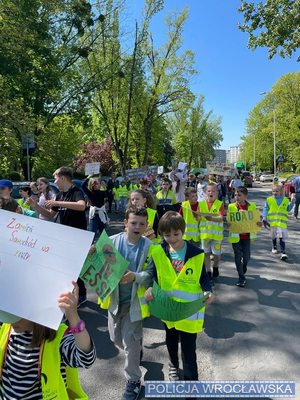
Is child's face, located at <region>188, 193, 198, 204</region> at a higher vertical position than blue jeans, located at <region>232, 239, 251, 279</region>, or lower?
higher

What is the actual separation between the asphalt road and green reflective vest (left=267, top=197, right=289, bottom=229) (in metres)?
1.60

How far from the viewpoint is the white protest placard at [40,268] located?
176cm

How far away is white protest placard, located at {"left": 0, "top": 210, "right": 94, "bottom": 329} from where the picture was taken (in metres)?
1.76

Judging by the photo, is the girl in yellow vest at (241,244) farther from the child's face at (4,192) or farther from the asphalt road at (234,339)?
the child's face at (4,192)

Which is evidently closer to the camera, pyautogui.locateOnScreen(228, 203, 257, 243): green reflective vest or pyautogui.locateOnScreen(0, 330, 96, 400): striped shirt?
pyautogui.locateOnScreen(0, 330, 96, 400): striped shirt

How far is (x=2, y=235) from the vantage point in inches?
78.1

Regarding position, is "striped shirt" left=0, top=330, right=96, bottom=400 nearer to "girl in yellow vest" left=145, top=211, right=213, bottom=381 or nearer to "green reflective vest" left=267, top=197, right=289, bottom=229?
"girl in yellow vest" left=145, top=211, right=213, bottom=381

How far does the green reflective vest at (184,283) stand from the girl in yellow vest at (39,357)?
138 cm

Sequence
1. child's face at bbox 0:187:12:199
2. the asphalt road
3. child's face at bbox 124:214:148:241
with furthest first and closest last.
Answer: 1. child's face at bbox 0:187:12:199
2. the asphalt road
3. child's face at bbox 124:214:148:241

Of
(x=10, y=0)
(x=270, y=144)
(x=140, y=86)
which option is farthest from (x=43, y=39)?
(x=270, y=144)

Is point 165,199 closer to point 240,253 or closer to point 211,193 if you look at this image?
point 211,193

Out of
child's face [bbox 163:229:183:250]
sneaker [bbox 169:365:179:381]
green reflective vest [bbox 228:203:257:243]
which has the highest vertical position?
child's face [bbox 163:229:183:250]

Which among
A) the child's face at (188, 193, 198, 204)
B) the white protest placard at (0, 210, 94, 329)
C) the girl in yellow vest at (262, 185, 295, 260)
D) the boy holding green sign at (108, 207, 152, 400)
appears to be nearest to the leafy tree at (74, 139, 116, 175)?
the girl in yellow vest at (262, 185, 295, 260)

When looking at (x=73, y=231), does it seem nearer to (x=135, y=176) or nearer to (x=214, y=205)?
(x=214, y=205)
